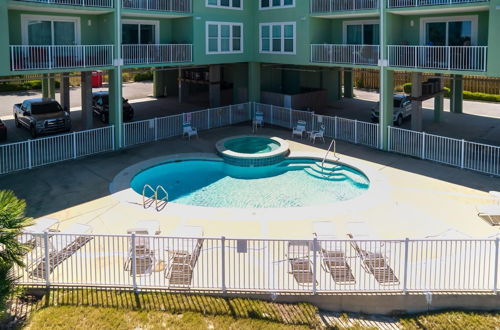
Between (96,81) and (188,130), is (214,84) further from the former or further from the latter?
(96,81)

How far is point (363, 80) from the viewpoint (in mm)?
43094

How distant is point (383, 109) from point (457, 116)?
9.80 metres

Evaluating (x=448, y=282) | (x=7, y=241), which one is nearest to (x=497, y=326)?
(x=448, y=282)

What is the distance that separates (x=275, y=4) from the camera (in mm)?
27359

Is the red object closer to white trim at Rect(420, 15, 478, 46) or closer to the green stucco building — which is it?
the green stucco building

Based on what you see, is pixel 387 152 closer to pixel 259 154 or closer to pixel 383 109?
pixel 383 109

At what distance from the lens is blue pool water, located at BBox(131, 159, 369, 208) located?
18156 mm

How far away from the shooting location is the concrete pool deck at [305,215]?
1452cm

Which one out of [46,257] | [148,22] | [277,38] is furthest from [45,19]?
[46,257]

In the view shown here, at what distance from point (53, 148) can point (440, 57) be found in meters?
16.3

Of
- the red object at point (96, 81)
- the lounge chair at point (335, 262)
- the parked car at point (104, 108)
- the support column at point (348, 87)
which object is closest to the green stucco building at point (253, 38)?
the parked car at point (104, 108)

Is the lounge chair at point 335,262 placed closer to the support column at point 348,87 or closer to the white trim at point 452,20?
the white trim at point 452,20

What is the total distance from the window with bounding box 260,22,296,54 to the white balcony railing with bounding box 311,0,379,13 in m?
1.75

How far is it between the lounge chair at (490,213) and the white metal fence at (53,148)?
15537mm
